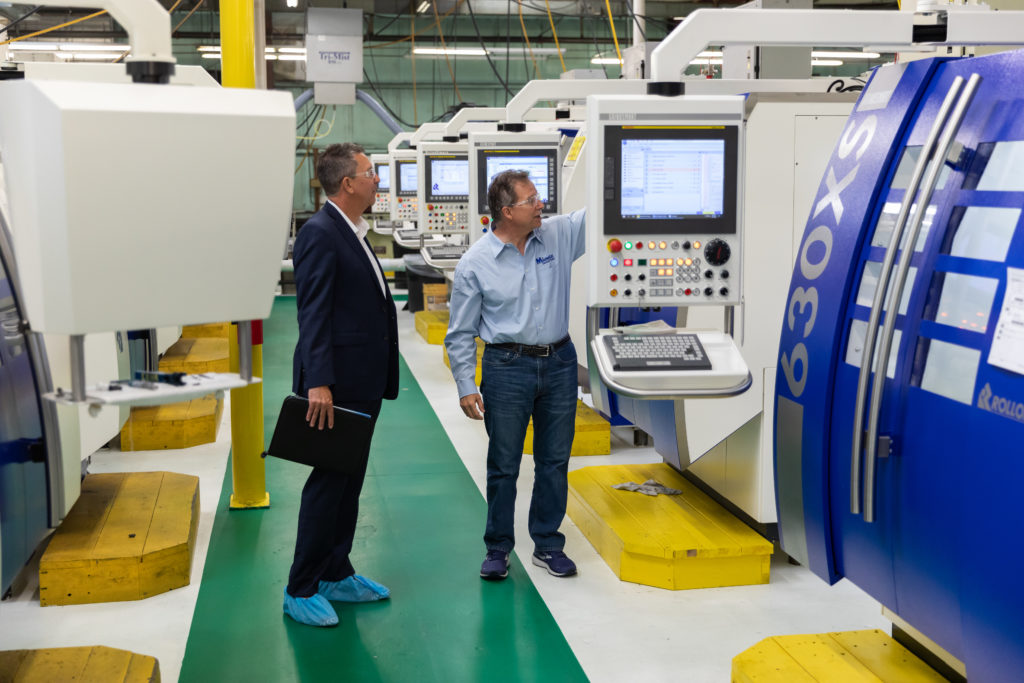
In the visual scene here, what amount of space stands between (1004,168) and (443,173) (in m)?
7.80

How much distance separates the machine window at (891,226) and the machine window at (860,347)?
243 mm

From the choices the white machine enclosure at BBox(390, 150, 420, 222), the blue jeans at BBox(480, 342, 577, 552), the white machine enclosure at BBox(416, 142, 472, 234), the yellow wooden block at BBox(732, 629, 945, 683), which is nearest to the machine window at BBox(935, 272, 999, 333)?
the yellow wooden block at BBox(732, 629, 945, 683)

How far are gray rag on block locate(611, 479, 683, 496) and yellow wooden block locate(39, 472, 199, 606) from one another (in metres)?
2.19

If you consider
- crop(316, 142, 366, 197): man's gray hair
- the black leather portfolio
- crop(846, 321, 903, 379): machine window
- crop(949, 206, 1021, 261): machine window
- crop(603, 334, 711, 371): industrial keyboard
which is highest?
crop(316, 142, 366, 197): man's gray hair

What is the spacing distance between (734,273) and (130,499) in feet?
10.9

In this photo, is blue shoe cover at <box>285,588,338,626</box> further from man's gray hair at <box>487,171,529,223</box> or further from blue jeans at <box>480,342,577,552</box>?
man's gray hair at <box>487,171,529,223</box>

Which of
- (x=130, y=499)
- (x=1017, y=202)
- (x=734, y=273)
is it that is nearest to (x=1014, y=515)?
(x=1017, y=202)

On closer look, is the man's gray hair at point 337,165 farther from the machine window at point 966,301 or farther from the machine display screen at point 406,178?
the machine display screen at point 406,178

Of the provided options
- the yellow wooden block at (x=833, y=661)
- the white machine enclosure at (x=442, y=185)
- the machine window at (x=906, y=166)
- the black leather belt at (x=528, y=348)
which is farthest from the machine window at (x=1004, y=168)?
the white machine enclosure at (x=442, y=185)

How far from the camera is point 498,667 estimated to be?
388 centimetres

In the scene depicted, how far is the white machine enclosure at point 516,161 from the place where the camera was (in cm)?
717

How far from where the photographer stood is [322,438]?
4055mm

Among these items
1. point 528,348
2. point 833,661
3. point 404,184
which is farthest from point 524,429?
point 404,184

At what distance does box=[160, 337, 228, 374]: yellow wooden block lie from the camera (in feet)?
27.2
